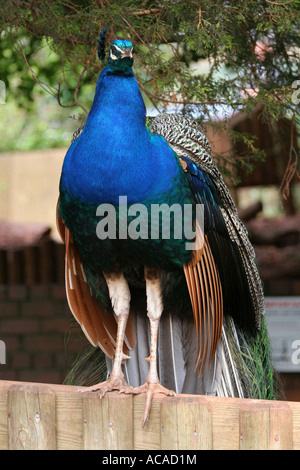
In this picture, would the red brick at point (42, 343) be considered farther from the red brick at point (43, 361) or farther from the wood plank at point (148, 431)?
the wood plank at point (148, 431)

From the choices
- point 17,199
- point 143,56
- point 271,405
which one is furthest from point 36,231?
point 271,405

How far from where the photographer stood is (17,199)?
8617 mm

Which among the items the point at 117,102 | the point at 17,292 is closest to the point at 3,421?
the point at 117,102

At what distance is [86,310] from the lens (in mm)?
2959

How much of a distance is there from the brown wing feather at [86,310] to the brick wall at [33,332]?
2.55 metres

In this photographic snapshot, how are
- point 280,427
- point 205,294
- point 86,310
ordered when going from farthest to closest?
point 86,310, point 205,294, point 280,427

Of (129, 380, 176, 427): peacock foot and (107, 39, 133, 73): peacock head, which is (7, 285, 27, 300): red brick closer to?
(129, 380, 176, 427): peacock foot

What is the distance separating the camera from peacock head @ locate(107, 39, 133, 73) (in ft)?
8.20

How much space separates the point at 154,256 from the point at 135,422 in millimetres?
634

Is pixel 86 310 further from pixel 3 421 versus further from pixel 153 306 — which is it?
pixel 3 421

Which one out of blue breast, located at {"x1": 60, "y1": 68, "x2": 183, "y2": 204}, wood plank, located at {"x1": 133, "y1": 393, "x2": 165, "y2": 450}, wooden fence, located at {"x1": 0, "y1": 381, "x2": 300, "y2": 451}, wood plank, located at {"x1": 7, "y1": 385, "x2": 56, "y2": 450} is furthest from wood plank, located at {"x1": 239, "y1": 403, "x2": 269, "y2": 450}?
blue breast, located at {"x1": 60, "y1": 68, "x2": 183, "y2": 204}

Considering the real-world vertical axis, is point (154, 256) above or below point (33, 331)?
below

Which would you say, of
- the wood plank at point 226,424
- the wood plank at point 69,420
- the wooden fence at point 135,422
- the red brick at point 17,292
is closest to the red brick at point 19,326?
the red brick at point 17,292
